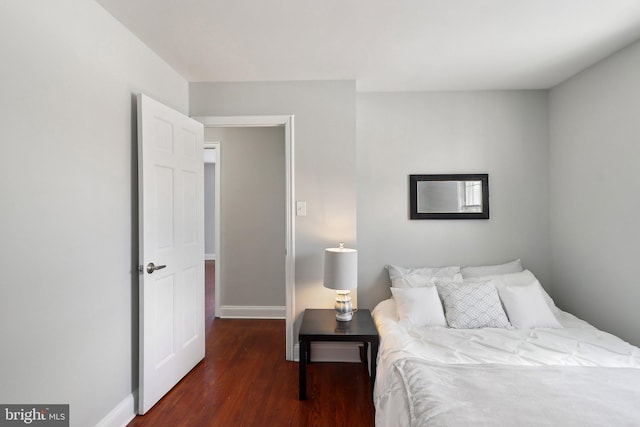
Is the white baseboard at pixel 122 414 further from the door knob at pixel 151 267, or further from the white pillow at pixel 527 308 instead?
the white pillow at pixel 527 308

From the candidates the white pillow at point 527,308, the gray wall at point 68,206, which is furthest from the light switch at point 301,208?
the white pillow at point 527,308

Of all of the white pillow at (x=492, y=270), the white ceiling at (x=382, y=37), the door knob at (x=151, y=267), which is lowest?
the white pillow at (x=492, y=270)

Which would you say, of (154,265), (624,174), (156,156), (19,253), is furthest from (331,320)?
(624,174)

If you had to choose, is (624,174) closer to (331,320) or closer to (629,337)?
(629,337)

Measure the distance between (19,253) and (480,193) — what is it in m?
3.36

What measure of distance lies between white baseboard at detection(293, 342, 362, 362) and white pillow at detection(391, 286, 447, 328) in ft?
1.96

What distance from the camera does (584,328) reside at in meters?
2.41

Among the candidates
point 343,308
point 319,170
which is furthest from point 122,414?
point 319,170

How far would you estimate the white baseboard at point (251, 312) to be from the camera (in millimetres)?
4098

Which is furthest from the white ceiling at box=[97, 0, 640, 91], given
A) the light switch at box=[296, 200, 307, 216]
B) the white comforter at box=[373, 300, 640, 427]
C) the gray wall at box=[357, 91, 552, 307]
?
the white comforter at box=[373, 300, 640, 427]

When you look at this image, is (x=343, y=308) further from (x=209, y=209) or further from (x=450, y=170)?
(x=209, y=209)

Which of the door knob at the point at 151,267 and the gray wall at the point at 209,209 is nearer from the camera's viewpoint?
the door knob at the point at 151,267

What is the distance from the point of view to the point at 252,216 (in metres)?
4.12

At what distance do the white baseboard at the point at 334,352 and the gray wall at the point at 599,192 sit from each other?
6.43 ft
